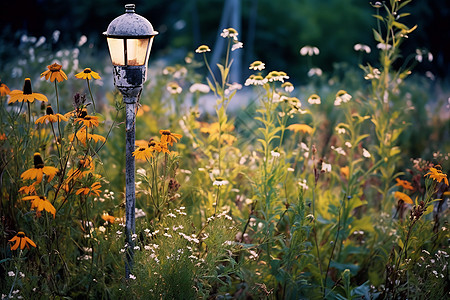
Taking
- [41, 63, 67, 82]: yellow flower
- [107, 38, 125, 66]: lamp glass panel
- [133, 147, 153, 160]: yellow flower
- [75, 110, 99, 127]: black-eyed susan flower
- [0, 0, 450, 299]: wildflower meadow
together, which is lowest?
[0, 0, 450, 299]: wildflower meadow

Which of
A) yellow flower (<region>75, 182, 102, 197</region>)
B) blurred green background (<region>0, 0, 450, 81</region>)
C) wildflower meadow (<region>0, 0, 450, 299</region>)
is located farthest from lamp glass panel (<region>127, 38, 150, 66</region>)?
blurred green background (<region>0, 0, 450, 81</region>)

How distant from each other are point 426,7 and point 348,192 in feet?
40.3

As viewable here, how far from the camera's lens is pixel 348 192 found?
3.39 meters

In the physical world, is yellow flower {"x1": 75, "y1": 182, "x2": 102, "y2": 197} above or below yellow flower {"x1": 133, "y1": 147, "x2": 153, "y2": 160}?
below

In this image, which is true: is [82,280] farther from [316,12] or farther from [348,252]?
[316,12]

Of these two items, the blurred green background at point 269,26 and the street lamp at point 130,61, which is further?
the blurred green background at point 269,26

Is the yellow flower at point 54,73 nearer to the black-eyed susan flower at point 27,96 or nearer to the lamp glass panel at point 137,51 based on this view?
the black-eyed susan flower at point 27,96

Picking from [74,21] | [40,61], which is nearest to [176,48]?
[74,21]

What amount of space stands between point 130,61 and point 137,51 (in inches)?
2.9

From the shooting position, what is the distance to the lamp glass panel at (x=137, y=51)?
103 inches

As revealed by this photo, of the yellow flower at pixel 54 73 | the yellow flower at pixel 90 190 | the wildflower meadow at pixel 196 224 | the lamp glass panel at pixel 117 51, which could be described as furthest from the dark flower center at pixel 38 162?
the lamp glass panel at pixel 117 51

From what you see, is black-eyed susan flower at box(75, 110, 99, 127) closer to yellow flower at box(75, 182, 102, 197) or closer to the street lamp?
the street lamp

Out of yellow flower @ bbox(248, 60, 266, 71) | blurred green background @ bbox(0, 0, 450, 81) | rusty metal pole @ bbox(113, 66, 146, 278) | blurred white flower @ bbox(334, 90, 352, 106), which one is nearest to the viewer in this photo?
rusty metal pole @ bbox(113, 66, 146, 278)

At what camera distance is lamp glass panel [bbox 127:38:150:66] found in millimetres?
2621
